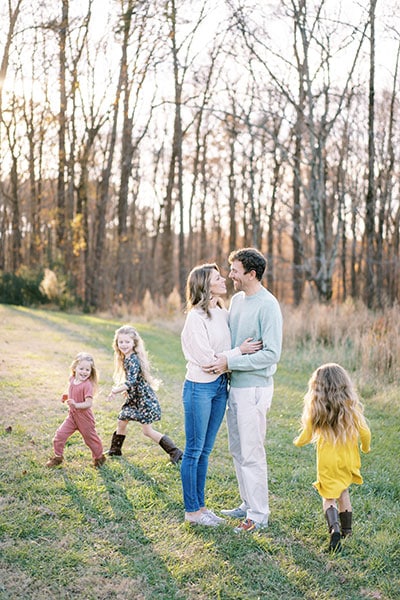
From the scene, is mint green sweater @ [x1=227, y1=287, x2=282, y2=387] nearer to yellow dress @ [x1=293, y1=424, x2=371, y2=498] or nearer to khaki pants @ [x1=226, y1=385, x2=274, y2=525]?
khaki pants @ [x1=226, y1=385, x2=274, y2=525]

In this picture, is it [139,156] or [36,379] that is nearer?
[36,379]

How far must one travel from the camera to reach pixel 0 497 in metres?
4.68

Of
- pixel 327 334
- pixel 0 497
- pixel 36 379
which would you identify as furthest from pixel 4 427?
pixel 327 334

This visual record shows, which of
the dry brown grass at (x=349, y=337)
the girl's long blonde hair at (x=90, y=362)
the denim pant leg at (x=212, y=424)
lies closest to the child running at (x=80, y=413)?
the girl's long blonde hair at (x=90, y=362)

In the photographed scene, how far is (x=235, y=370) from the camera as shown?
14.1ft

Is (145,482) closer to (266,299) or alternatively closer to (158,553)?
(158,553)

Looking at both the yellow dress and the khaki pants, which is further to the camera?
the khaki pants

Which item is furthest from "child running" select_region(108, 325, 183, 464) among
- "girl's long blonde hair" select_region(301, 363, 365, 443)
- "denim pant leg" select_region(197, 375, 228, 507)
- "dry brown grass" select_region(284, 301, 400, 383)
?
"dry brown grass" select_region(284, 301, 400, 383)

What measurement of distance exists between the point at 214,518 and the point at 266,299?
5.29 feet

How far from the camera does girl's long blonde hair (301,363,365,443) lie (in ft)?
13.9

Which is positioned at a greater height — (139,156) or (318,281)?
(139,156)

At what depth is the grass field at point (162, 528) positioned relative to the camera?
3580mm

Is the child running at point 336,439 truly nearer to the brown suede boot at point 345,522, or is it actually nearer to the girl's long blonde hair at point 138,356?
the brown suede boot at point 345,522

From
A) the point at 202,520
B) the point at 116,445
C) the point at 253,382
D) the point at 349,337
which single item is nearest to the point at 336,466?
the point at 253,382
